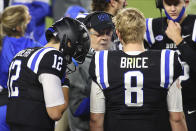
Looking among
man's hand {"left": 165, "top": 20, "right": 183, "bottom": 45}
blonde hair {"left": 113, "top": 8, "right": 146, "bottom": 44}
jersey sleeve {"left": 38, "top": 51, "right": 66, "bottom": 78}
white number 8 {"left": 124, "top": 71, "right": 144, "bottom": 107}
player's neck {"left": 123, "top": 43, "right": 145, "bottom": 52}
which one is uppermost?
Result: man's hand {"left": 165, "top": 20, "right": 183, "bottom": 45}

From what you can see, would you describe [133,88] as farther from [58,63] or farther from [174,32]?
[174,32]

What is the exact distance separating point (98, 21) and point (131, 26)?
0.97 m

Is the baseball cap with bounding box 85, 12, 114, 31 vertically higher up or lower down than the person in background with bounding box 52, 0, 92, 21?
lower down

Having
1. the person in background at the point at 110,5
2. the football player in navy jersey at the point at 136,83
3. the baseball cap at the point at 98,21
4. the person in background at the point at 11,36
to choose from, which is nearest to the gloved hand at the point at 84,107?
the football player in navy jersey at the point at 136,83

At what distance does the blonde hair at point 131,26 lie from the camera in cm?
319

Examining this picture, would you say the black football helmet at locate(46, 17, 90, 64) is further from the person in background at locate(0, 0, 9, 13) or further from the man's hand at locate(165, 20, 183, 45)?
the person in background at locate(0, 0, 9, 13)

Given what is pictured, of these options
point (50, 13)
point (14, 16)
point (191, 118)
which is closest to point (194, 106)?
point (191, 118)

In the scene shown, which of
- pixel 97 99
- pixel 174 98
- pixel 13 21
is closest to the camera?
pixel 174 98

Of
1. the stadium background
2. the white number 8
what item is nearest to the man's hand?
the stadium background

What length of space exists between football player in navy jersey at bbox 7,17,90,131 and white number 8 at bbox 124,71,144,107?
46cm

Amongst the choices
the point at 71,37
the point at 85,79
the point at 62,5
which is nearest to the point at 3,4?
the point at 62,5

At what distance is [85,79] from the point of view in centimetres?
389

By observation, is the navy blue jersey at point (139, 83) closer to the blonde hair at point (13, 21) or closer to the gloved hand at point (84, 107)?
the gloved hand at point (84, 107)

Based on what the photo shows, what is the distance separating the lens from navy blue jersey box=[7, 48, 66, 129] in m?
3.13
